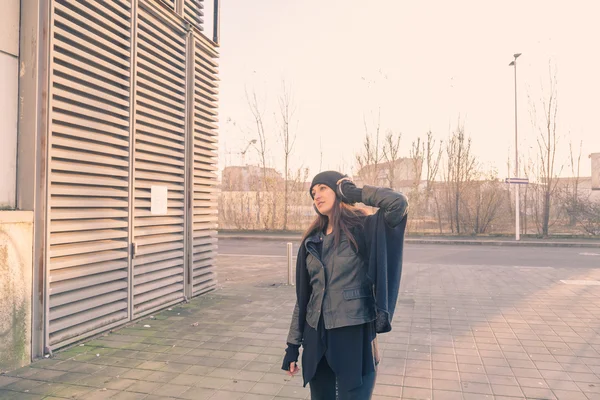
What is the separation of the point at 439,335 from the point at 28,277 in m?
4.84

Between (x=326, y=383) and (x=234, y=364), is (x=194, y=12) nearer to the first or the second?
(x=234, y=364)

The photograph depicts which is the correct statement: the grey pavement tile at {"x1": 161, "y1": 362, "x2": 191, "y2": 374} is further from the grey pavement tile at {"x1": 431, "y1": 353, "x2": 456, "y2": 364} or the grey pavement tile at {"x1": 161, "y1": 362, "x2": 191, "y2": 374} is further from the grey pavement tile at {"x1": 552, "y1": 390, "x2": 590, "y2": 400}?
the grey pavement tile at {"x1": 552, "y1": 390, "x2": 590, "y2": 400}

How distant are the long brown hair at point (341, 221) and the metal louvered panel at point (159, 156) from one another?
423cm

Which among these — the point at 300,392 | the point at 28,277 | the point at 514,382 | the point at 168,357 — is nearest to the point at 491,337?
the point at 514,382

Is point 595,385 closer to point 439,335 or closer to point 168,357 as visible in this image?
point 439,335

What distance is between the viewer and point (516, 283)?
9.70 meters

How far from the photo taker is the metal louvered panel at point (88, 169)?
4.85 meters

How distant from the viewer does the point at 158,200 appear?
6.72 meters

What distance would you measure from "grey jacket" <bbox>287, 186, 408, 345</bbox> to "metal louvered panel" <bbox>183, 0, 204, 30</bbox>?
6.40m

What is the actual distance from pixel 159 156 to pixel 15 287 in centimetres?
296

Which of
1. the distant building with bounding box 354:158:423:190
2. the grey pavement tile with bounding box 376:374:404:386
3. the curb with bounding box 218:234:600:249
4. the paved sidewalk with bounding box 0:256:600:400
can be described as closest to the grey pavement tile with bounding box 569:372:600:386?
the paved sidewalk with bounding box 0:256:600:400

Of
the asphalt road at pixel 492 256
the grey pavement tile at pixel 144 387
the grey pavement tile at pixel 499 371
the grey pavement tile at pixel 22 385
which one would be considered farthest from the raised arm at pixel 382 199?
the asphalt road at pixel 492 256

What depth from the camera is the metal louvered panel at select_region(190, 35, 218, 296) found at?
25.8 ft

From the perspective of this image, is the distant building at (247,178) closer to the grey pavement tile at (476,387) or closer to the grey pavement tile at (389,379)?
the grey pavement tile at (389,379)
